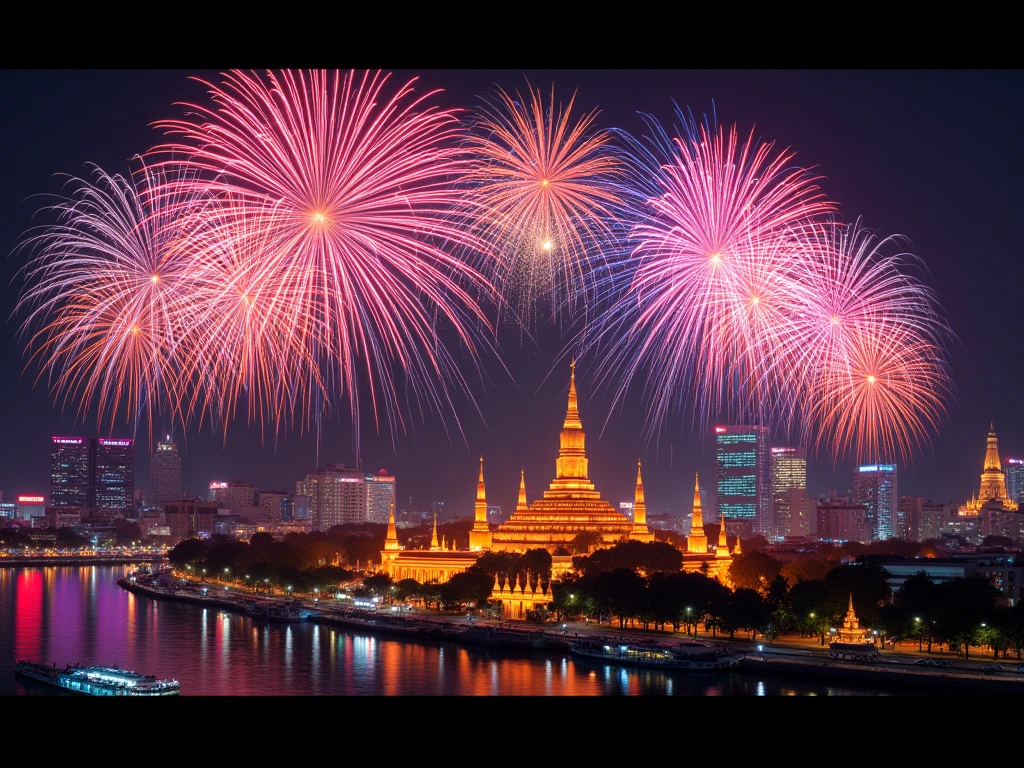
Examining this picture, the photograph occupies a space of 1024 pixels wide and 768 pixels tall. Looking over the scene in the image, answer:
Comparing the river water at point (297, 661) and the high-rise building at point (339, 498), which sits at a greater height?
the high-rise building at point (339, 498)

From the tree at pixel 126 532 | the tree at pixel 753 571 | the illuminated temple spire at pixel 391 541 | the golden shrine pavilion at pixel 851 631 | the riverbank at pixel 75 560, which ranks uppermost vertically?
the illuminated temple spire at pixel 391 541

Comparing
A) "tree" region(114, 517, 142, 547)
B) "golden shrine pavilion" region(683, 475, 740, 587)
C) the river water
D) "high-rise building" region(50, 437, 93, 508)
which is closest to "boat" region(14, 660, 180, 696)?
the river water

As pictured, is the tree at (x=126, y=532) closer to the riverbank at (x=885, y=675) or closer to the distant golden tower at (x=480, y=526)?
the distant golden tower at (x=480, y=526)

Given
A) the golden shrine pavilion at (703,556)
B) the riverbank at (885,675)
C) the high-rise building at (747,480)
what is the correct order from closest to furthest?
the riverbank at (885,675) → the golden shrine pavilion at (703,556) → the high-rise building at (747,480)

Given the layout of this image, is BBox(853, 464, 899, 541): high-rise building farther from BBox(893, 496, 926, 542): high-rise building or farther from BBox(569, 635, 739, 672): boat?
BBox(569, 635, 739, 672): boat

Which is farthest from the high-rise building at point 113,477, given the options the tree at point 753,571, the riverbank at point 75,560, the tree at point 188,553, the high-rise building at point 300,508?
the tree at point 753,571
